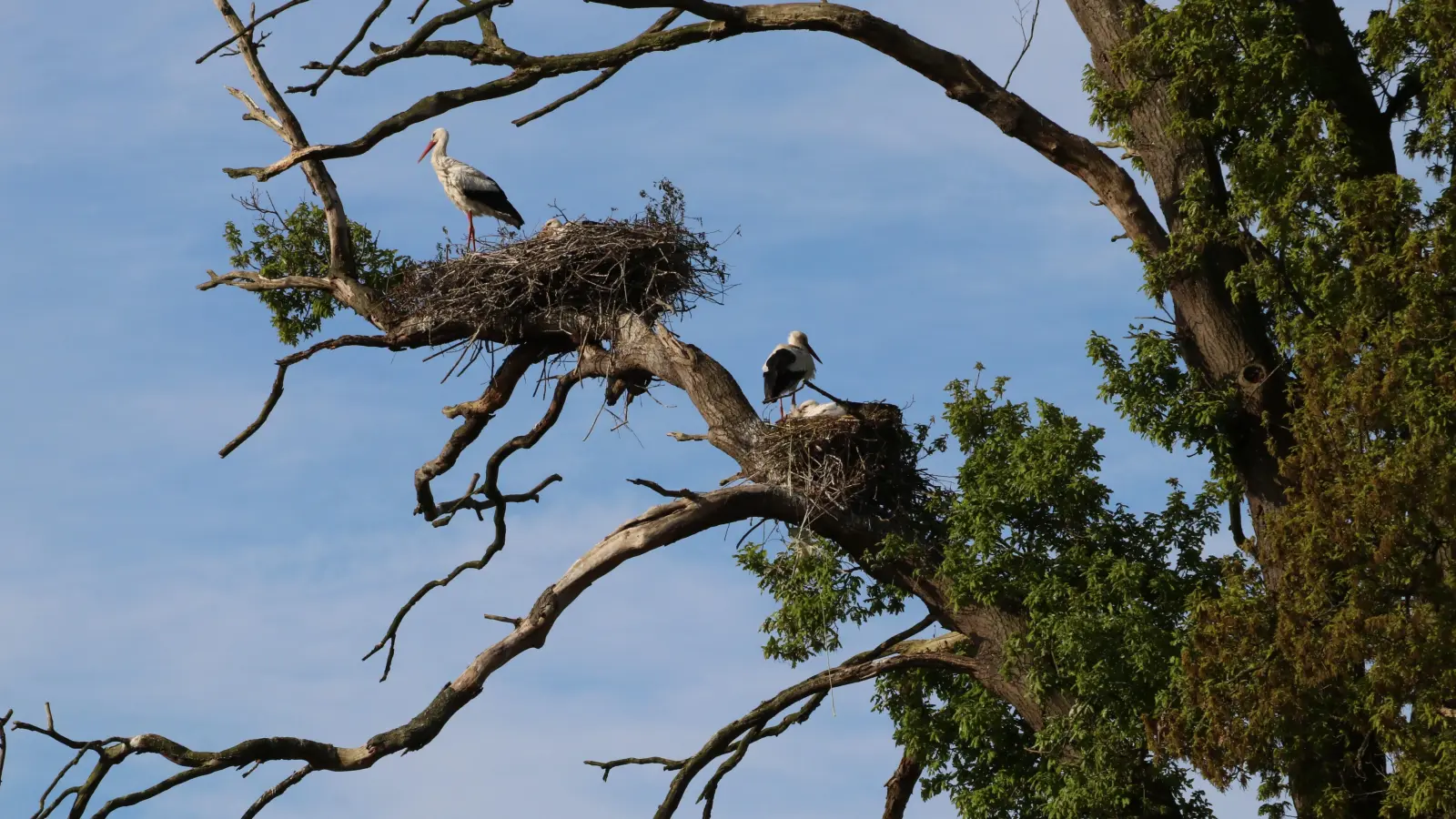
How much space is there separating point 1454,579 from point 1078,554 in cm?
245

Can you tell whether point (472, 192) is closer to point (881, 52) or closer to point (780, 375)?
point (780, 375)

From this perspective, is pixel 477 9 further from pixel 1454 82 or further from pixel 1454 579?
pixel 1454 579

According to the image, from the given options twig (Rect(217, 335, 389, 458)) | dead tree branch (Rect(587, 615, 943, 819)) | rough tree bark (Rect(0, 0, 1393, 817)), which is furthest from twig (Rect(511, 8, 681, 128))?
dead tree branch (Rect(587, 615, 943, 819))

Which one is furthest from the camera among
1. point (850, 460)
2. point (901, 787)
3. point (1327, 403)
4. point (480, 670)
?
point (901, 787)

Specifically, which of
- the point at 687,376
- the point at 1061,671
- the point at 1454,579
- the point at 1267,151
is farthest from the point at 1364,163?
the point at 687,376

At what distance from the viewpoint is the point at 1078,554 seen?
11.3 m

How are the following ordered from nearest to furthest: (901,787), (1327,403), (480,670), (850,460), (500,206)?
(1327,403) → (480,670) → (850,460) → (901,787) → (500,206)

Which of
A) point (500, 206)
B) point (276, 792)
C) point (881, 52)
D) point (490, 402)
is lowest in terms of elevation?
point (276, 792)

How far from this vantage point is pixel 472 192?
1689 centimetres

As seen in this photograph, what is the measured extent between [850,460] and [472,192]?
6.25m

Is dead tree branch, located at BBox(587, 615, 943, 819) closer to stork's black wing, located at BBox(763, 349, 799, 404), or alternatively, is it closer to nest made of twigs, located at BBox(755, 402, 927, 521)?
nest made of twigs, located at BBox(755, 402, 927, 521)

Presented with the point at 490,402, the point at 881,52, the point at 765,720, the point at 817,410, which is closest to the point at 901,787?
the point at 765,720

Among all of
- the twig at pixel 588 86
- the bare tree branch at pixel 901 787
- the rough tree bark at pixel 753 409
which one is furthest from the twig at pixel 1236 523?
the twig at pixel 588 86

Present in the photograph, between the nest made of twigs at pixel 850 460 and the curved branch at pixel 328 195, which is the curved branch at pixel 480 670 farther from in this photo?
the curved branch at pixel 328 195
